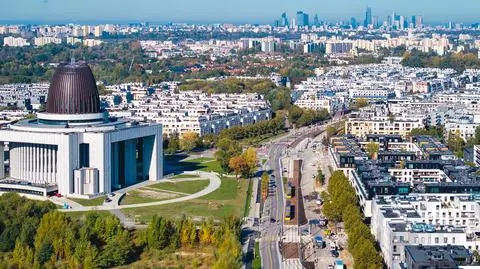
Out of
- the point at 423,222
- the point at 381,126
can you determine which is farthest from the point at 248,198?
the point at 381,126

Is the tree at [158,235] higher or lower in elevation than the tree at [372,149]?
lower

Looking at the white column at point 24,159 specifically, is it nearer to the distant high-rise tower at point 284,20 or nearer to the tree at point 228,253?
the tree at point 228,253

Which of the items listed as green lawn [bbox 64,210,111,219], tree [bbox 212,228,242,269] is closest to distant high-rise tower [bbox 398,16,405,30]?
green lawn [bbox 64,210,111,219]

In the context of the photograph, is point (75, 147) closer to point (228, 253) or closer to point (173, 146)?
point (173, 146)

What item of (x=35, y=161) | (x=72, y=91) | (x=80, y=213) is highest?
(x=72, y=91)

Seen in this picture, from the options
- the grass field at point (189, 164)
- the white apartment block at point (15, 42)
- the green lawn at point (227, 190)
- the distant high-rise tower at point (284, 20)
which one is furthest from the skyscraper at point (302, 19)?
the green lawn at point (227, 190)

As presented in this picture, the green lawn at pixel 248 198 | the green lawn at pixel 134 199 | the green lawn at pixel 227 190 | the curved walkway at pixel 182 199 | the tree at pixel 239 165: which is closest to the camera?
the green lawn at pixel 248 198
